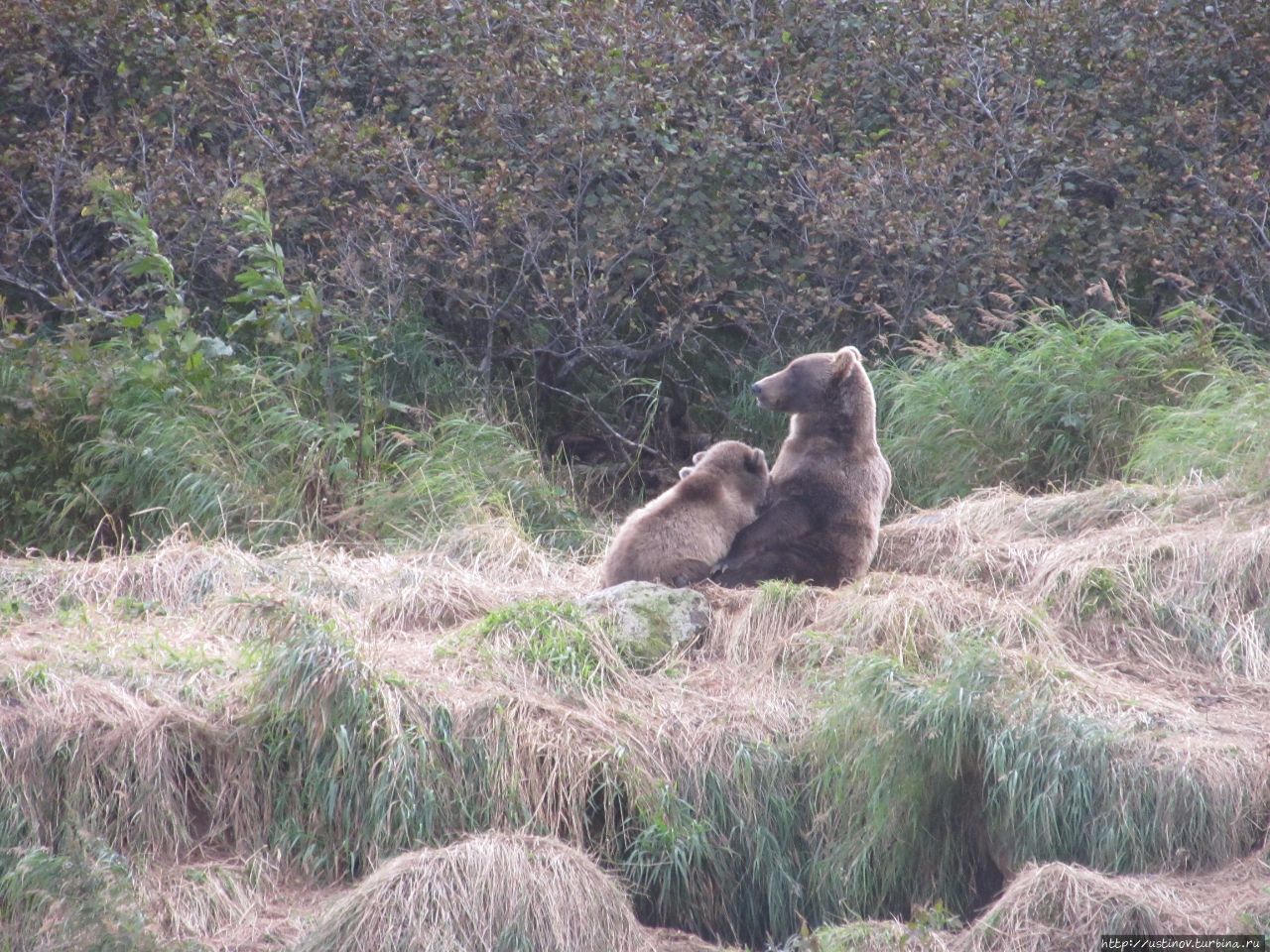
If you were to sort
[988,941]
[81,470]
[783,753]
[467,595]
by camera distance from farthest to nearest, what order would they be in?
[81,470] < [467,595] < [783,753] < [988,941]

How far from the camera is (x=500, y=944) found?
17.7 feet

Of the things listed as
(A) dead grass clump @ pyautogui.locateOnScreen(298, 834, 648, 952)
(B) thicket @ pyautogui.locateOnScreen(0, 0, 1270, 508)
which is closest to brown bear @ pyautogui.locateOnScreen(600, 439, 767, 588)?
(A) dead grass clump @ pyautogui.locateOnScreen(298, 834, 648, 952)

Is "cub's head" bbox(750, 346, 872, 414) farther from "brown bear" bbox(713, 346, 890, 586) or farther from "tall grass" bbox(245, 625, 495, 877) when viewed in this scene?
"tall grass" bbox(245, 625, 495, 877)

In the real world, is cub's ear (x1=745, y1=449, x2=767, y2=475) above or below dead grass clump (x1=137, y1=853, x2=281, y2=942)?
above

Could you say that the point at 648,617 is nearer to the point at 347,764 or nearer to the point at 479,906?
the point at 347,764

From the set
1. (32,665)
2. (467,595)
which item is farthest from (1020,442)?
(32,665)

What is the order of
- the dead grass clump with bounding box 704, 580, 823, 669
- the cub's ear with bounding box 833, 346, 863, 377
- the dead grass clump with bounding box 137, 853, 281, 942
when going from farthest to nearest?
the cub's ear with bounding box 833, 346, 863, 377 → the dead grass clump with bounding box 704, 580, 823, 669 → the dead grass clump with bounding box 137, 853, 281, 942

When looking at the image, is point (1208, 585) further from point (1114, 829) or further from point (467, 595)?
point (467, 595)

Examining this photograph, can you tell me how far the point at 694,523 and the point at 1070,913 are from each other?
2556mm

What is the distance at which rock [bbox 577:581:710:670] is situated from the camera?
6688 mm

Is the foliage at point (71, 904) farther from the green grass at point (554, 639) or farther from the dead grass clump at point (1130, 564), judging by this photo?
the dead grass clump at point (1130, 564)

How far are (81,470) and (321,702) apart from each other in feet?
11.6

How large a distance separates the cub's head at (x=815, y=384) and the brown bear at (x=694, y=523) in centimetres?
42

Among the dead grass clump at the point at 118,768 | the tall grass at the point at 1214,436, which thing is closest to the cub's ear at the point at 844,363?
the tall grass at the point at 1214,436
